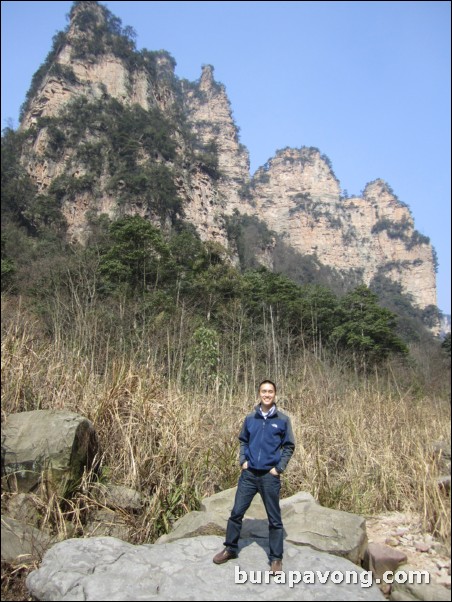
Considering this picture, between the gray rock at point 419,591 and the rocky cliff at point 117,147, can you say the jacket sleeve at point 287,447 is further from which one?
the rocky cliff at point 117,147

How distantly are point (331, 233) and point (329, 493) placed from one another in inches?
2593

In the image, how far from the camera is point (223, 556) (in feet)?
8.98

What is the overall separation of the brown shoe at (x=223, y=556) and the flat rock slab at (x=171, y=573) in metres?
0.03

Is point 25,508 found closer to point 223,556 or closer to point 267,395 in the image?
point 223,556

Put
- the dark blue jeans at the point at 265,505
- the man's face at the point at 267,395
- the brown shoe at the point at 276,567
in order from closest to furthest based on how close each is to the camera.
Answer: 1. the brown shoe at the point at 276,567
2. the dark blue jeans at the point at 265,505
3. the man's face at the point at 267,395

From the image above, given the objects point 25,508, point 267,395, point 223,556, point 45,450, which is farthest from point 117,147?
point 223,556

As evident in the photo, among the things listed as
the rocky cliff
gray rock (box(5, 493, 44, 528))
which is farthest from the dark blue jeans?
the rocky cliff

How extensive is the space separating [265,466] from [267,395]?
40 centimetres

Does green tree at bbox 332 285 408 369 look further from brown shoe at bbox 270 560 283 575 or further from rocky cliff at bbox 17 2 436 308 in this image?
brown shoe at bbox 270 560 283 575

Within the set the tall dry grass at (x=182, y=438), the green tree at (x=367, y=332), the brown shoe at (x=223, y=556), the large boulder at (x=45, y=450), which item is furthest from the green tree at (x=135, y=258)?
the brown shoe at (x=223, y=556)

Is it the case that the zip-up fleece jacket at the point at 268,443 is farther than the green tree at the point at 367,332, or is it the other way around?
the green tree at the point at 367,332

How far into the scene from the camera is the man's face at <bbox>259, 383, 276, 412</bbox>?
116 inches

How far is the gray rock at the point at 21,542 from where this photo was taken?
2982 millimetres

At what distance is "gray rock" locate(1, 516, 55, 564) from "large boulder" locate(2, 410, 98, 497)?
0.34 m
